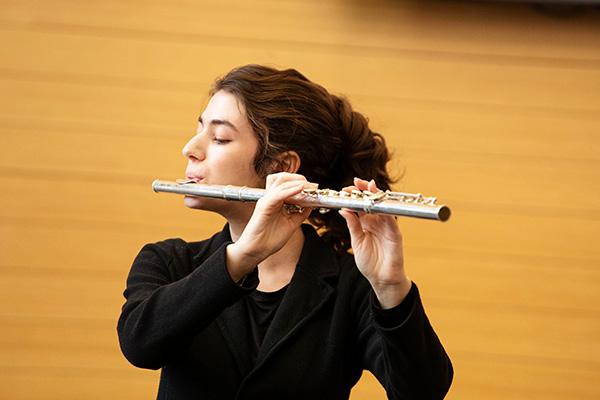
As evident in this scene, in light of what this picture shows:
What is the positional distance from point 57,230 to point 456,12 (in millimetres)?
1369

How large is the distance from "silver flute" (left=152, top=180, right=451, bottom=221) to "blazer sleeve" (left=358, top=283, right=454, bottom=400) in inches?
6.5

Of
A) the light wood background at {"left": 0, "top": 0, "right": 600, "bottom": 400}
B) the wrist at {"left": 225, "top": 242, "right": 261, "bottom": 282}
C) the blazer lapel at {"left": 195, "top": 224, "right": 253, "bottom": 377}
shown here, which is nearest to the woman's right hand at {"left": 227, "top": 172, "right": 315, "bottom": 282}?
the wrist at {"left": 225, "top": 242, "right": 261, "bottom": 282}

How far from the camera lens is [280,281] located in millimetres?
1779

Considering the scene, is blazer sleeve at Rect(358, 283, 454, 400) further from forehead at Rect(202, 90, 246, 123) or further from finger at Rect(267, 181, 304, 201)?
forehead at Rect(202, 90, 246, 123)

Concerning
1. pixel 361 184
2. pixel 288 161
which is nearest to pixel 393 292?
pixel 361 184

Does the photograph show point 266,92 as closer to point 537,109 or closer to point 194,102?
point 194,102

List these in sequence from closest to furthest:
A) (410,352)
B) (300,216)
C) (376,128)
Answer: (410,352)
(300,216)
(376,128)

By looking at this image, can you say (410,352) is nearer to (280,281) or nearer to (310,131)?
(280,281)

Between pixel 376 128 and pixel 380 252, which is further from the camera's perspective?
pixel 376 128

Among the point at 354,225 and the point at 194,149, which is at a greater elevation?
the point at 194,149

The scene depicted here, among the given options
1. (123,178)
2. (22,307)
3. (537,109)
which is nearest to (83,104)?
(123,178)

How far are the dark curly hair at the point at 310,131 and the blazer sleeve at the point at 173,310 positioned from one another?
30 centimetres

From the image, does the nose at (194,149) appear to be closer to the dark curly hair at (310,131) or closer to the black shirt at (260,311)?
the dark curly hair at (310,131)

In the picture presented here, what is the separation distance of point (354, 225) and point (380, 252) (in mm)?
62
